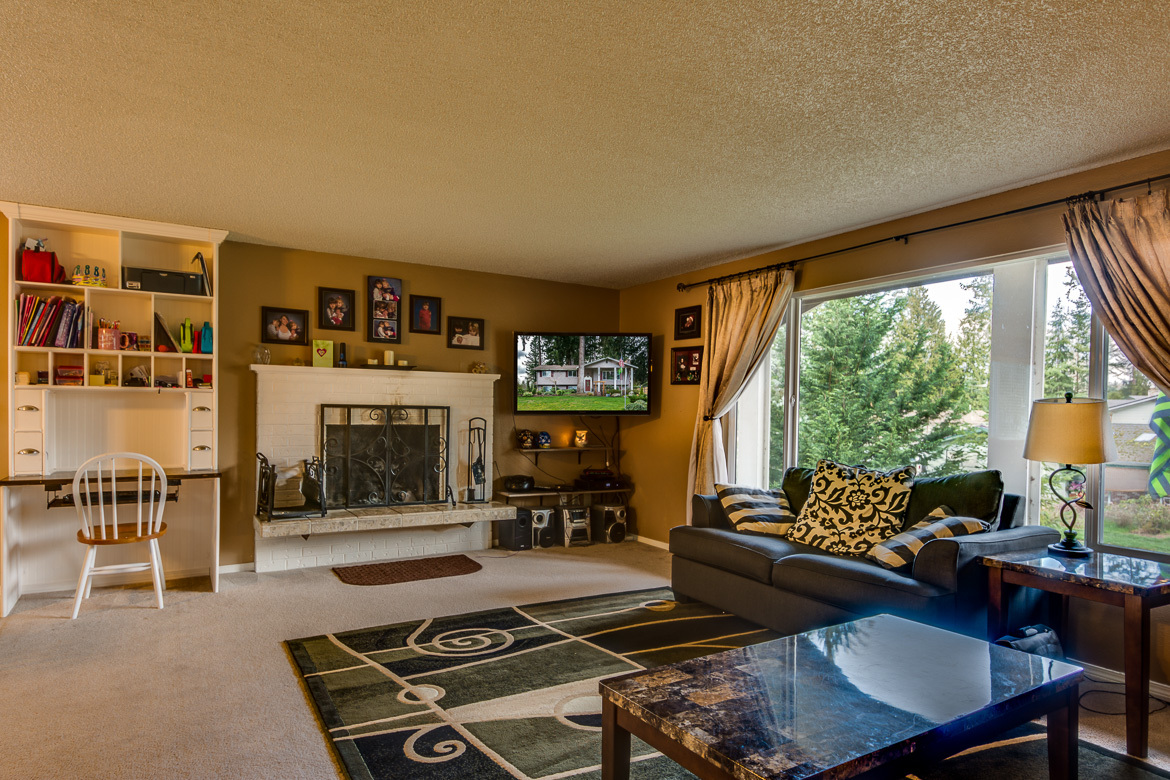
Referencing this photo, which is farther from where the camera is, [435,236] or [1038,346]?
[435,236]

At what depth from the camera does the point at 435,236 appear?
4586 millimetres

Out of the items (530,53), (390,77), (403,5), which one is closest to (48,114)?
(390,77)

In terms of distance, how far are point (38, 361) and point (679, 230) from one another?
4.20m

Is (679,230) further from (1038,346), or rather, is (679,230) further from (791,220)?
(1038,346)

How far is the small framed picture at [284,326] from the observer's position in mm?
→ 4895

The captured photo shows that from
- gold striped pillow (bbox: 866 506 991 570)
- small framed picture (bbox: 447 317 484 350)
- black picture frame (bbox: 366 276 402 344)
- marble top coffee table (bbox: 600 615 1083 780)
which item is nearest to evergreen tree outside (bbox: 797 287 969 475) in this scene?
gold striped pillow (bbox: 866 506 991 570)

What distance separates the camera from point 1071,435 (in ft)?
8.89

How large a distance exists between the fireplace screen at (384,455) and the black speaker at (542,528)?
786 millimetres

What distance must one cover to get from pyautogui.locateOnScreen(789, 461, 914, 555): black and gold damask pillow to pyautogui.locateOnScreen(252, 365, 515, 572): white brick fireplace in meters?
2.54

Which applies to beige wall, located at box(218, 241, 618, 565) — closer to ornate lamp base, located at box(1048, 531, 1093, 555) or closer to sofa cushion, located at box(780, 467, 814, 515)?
sofa cushion, located at box(780, 467, 814, 515)

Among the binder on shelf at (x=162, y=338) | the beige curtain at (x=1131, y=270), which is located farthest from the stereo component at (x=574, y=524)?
the beige curtain at (x=1131, y=270)

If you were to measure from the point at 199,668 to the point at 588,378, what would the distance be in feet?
11.8

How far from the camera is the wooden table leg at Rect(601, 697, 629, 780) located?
1763 mm

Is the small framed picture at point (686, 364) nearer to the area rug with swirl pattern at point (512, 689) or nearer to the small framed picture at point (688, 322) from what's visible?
the small framed picture at point (688, 322)
